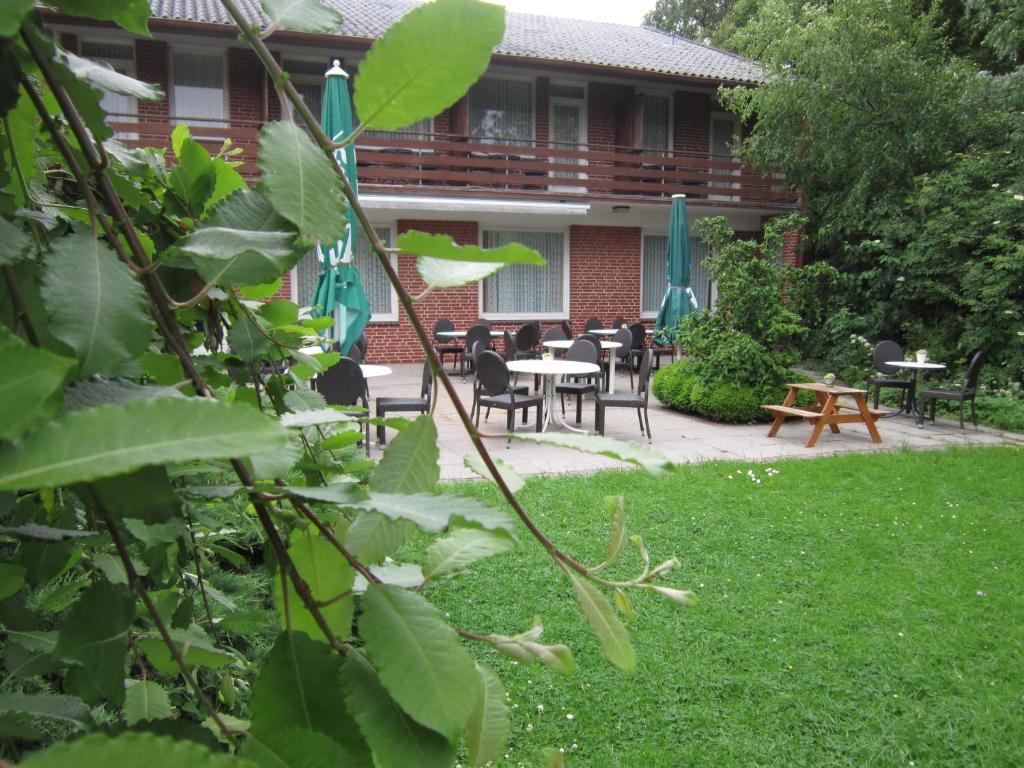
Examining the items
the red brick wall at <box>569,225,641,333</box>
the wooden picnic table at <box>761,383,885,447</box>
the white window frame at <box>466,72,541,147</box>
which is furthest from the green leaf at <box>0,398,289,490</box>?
the red brick wall at <box>569,225,641,333</box>

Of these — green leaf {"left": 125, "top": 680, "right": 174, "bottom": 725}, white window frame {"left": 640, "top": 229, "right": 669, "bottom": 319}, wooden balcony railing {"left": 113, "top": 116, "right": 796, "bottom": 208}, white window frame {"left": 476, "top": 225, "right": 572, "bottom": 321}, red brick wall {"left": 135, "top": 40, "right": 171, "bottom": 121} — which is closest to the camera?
green leaf {"left": 125, "top": 680, "right": 174, "bottom": 725}

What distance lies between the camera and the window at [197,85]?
47.3ft

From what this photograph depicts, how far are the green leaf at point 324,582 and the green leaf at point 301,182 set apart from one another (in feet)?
0.65

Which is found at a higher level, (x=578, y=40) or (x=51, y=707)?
(x=578, y=40)

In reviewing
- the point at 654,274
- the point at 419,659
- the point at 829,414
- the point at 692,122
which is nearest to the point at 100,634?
the point at 419,659

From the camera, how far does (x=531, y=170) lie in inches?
606

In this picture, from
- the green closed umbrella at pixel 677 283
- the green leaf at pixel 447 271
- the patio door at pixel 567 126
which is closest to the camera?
the green leaf at pixel 447 271

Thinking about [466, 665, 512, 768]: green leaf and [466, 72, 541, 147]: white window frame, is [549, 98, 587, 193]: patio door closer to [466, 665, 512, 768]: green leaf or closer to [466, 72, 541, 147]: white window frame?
[466, 72, 541, 147]: white window frame

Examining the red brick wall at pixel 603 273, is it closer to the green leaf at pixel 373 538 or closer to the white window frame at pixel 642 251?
the white window frame at pixel 642 251

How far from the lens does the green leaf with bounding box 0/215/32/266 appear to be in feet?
1.25

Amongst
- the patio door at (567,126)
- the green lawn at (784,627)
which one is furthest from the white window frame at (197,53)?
the green lawn at (784,627)

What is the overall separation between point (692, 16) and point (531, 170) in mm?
21038

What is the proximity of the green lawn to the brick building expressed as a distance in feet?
30.0

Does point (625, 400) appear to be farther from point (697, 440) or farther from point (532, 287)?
point (532, 287)
